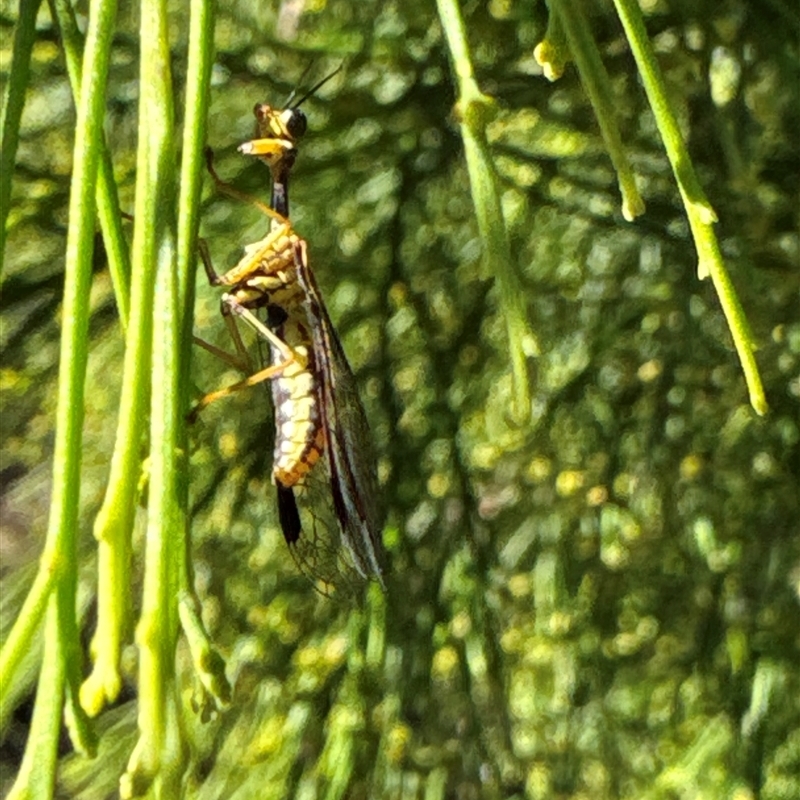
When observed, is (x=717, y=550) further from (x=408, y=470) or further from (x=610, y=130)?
(x=610, y=130)

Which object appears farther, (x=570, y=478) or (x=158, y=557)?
(x=570, y=478)

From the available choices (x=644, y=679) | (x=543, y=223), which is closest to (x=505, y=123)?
(x=543, y=223)

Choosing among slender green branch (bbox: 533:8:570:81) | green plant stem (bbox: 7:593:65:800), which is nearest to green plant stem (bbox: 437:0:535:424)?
slender green branch (bbox: 533:8:570:81)

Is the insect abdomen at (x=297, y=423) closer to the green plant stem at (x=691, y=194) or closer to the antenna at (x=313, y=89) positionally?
the antenna at (x=313, y=89)

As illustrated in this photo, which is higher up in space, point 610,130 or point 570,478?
point 610,130

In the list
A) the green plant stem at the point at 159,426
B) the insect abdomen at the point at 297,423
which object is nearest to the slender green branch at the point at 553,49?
the green plant stem at the point at 159,426

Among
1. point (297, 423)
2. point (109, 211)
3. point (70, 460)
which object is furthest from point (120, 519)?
point (297, 423)
